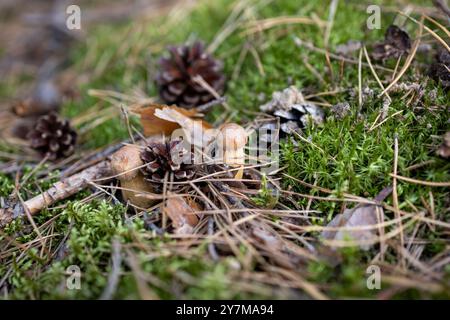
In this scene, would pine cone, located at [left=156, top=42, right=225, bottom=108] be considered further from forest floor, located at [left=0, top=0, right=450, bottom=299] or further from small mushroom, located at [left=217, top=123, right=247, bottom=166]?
small mushroom, located at [left=217, top=123, right=247, bottom=166]

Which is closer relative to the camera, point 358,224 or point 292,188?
point 358,224

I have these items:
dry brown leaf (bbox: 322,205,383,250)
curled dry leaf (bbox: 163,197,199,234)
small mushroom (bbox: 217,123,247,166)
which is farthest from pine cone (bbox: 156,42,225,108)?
dry brown leaf (bbox: 322,205,383,250)

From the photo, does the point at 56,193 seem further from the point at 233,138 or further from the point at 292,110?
the point at 292,110

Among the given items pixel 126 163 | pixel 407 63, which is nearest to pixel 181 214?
pixel 126 163

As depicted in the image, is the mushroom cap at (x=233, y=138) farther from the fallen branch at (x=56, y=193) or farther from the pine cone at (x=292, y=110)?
the fallen branch at (x=56, y=193)

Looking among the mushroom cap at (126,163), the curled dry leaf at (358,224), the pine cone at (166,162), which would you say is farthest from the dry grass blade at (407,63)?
the mushroom cap at (126,163)
